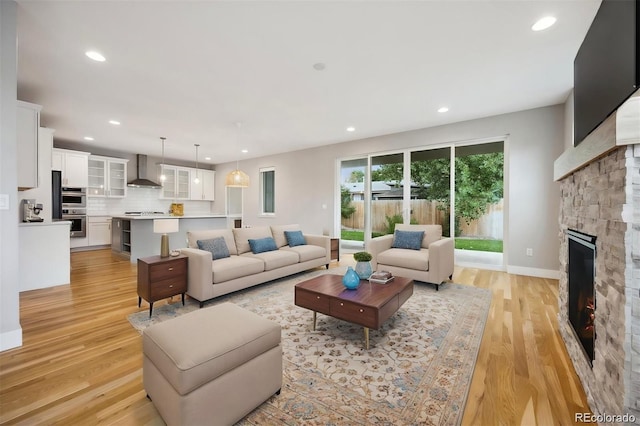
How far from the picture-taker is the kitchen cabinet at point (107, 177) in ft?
22.3

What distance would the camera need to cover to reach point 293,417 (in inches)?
57.1

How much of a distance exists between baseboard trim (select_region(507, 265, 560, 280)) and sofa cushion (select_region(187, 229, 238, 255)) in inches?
181

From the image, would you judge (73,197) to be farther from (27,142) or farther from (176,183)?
(27,142)

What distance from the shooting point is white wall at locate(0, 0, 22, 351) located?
2.08m

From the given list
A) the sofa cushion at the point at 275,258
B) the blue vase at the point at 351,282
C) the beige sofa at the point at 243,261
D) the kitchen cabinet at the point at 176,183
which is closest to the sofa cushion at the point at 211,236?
the beige sofa at the point at 243,261

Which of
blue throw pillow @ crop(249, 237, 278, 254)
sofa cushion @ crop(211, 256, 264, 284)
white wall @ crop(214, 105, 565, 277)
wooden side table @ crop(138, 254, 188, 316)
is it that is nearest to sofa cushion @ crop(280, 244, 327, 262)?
blue throw pillow @ crop(249, 237, 278, 254)

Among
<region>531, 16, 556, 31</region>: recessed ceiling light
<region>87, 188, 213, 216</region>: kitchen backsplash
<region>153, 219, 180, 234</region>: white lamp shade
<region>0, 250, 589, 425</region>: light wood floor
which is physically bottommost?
<region>0, 250, 589, 425</region>: light wood floor

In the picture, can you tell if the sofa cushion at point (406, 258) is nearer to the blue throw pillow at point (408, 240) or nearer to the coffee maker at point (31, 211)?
the blue throw pillow at point (408, 240)

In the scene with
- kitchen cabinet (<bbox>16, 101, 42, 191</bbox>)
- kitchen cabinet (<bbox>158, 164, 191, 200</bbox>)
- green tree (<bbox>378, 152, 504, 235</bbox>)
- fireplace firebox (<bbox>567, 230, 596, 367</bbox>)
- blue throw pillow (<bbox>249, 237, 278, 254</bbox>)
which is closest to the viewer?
Answer: fireplace firebox (<bbox>567, 230, 596, 367</bbox>)

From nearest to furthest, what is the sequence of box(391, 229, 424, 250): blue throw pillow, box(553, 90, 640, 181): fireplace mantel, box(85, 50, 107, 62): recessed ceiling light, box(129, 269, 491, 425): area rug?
box(553, 90, 640, 181): fireplace mantel
box(129, 269, 491, 425): area rug
box(85, 50, 107, 62): recessed ceiling light
box(391, 229, 424, 250): blue throw pillow

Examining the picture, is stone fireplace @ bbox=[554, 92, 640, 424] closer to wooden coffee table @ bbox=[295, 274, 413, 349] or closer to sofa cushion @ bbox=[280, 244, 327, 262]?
wooden coffee table @ bbox=[295, 274, 413, 349]

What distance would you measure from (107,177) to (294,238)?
238 inches

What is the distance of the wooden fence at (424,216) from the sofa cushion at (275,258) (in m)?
2.56

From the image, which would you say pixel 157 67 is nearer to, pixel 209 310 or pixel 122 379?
pixel 209 310
